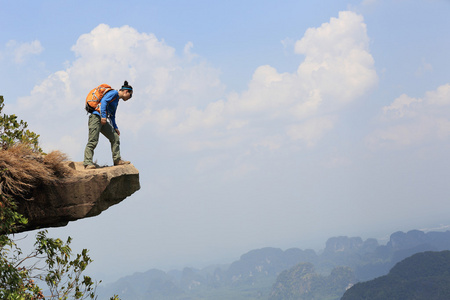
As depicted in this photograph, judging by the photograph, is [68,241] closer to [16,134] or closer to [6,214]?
[6,214]

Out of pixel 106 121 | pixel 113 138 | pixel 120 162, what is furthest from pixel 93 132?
pixel 120 162

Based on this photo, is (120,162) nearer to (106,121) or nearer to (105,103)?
(106,121)

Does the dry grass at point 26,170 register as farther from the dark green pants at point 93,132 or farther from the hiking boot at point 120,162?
the hiking boot at point 120,162

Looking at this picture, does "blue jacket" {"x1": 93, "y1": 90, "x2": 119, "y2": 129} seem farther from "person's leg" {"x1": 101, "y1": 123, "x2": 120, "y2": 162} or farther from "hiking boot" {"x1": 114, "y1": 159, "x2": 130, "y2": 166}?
"hiking boot" {"x1": 114, "y1": 159, "x2": 130, "y2": 166}

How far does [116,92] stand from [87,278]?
4545 millimetres

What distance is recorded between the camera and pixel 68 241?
376 inches

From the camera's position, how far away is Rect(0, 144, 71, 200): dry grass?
7.62 meters

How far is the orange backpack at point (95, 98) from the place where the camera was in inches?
387

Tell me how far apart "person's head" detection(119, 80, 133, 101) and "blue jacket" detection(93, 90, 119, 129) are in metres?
0.15

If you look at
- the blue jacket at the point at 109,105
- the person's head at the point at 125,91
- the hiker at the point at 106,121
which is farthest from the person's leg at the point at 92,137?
the person's head at the point at 125,91

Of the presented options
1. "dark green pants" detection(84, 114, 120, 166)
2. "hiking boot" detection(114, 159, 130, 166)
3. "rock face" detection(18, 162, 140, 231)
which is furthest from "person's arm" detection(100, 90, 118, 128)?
"rock face" detection(18, 162, 140, 231)

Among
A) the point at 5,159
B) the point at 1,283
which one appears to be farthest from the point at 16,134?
the point at 1,283

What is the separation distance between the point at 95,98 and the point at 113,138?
1.13 meters

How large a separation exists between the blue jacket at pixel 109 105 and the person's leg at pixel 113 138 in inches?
9.3
